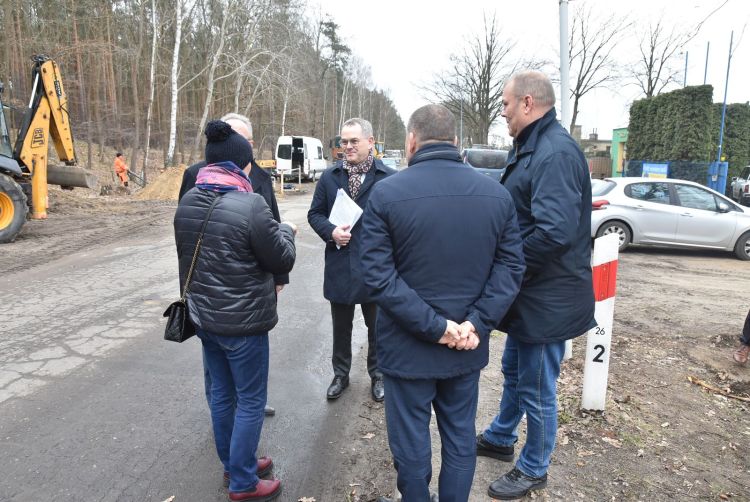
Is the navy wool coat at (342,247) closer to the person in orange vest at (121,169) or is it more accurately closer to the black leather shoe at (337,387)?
the black leather shoe at (337,387)

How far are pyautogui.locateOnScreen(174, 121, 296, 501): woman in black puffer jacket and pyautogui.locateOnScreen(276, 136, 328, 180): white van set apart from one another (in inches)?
1066

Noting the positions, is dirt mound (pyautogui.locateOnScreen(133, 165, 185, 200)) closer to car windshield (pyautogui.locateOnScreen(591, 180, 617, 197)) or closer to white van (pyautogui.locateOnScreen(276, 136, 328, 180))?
white van (pyautogui.locateOnScreen(276, 136, 328, 180))

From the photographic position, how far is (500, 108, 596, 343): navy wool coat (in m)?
2.44

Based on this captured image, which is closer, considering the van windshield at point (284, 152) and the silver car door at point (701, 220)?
the silver car door at point (701, 220)

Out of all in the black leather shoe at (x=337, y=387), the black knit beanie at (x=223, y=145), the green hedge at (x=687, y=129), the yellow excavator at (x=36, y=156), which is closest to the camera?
the black knit beanie at (x=223, y=145)

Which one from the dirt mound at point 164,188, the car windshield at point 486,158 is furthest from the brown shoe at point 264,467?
the dirt mound at point 164,188

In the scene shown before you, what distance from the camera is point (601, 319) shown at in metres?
3.43

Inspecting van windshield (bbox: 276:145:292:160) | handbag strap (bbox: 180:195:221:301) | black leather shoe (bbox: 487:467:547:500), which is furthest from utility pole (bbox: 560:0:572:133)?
van windshield (bbox: 276:145:292:160)

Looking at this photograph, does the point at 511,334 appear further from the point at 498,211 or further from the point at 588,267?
the point at 498,211

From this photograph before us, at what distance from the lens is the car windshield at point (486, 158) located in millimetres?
17281

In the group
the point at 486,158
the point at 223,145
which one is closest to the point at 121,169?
the point at 486,158

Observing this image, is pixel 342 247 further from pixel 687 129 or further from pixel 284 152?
pixel 284 152

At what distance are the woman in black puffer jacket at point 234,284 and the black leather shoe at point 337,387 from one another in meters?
1.23

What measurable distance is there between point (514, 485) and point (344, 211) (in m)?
2.04
